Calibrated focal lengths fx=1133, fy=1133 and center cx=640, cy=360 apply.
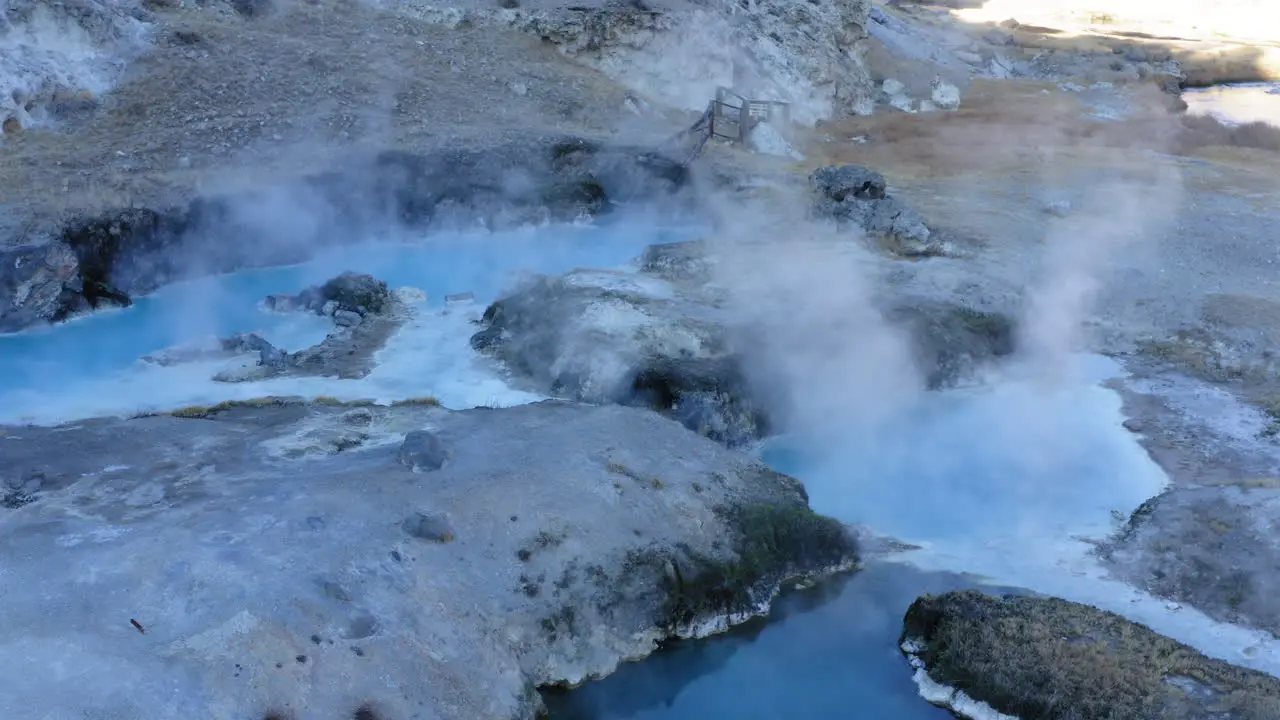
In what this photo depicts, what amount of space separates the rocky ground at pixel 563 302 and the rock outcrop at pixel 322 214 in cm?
5

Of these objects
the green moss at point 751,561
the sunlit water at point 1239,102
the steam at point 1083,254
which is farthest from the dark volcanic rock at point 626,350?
the sunlit water at point 1239,102

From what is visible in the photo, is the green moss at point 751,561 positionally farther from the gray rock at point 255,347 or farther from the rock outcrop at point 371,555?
the gray rock at point 255,347

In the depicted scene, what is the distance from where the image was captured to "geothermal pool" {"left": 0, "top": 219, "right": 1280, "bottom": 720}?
900cm

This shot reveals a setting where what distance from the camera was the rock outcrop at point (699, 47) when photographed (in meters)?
24.4

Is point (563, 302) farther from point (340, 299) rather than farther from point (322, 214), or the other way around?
point (322, 214)

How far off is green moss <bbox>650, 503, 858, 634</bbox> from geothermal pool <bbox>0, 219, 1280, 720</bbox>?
0.24 metres

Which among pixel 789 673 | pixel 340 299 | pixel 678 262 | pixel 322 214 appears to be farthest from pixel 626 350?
pixel 322 214

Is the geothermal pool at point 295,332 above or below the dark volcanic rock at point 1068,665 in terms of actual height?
below

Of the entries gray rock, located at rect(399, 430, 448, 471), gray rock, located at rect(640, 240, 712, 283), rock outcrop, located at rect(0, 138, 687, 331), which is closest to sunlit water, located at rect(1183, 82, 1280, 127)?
rock outcrop, located at rect(0, 138, 687, 331)

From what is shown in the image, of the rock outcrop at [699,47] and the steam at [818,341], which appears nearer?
the steam at [818,341]

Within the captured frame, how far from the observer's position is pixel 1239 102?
115 ft

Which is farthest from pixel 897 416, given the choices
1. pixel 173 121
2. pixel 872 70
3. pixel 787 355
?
pixel 872 70

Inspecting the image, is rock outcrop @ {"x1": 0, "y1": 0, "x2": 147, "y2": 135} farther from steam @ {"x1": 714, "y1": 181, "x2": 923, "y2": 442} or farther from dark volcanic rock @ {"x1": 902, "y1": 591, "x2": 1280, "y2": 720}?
dark volcanic rock @ {"x1": 902, "y1": 591, "x2": 1280, "y2": 720}

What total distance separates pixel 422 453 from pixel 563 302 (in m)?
5.14
